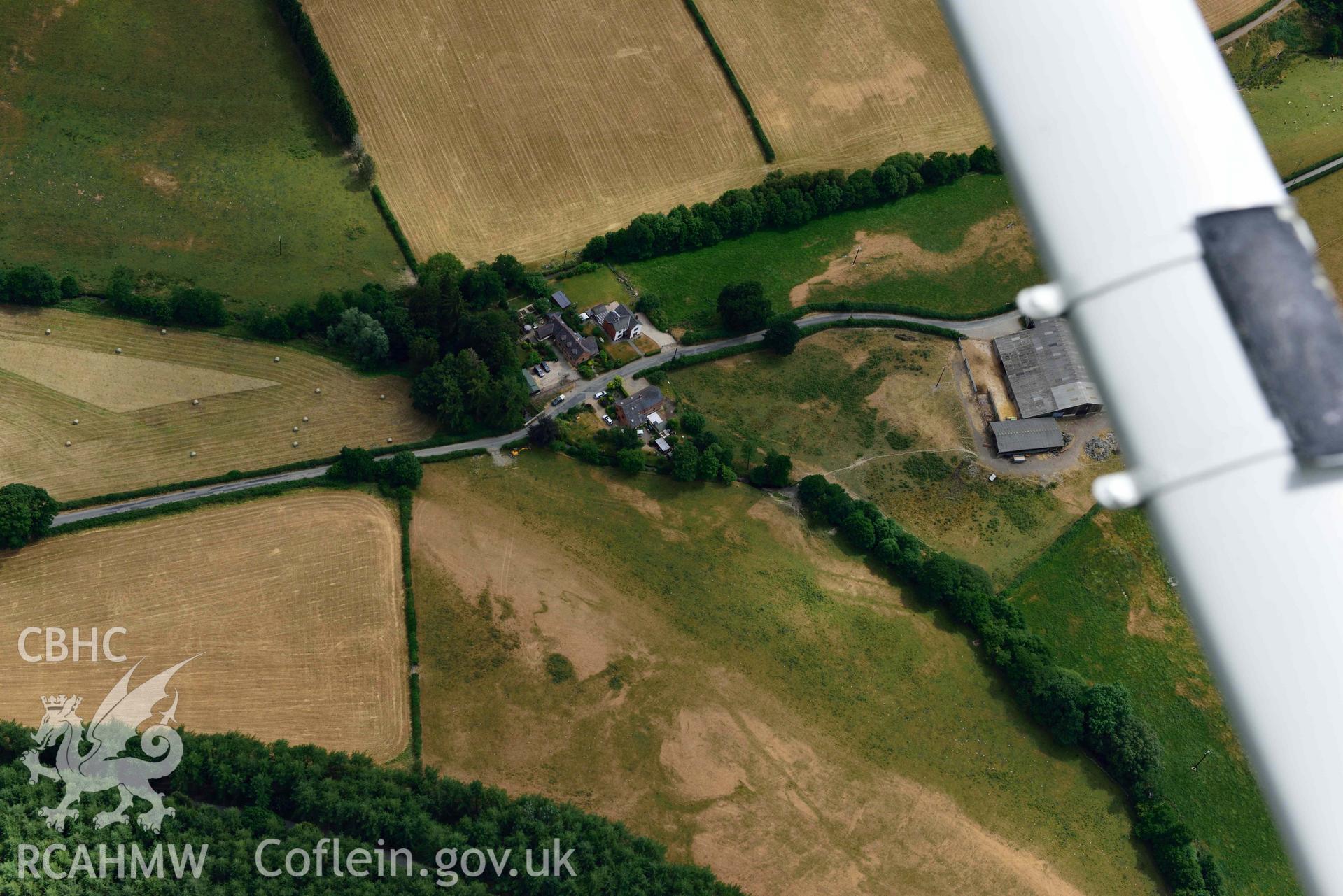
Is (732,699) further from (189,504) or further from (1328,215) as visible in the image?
(1328,215)

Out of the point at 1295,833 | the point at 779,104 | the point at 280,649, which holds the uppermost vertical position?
the point at 779,104

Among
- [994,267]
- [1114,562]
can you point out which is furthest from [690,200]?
[1114,562]

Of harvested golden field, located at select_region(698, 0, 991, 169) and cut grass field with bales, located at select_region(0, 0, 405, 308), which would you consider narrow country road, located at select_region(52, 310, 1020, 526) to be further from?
harvested golden field, located at select_region(698, 0, 991, 169)

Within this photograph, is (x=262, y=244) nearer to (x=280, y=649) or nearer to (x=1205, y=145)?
(x=280, y=649)

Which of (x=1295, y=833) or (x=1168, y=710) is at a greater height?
(x=1295, y=833)

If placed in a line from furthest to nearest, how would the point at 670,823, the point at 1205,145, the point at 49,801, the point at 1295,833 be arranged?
the point at 670,823, the point at 49,801, the point at 1205,145, the point at 1295,833

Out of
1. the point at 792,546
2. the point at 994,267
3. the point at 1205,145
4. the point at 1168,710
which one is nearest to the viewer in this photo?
the point at 1205,145

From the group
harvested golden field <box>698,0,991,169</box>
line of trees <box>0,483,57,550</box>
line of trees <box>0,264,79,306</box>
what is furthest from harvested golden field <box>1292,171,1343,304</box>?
line of trees <box>0,264,79,306</box>
